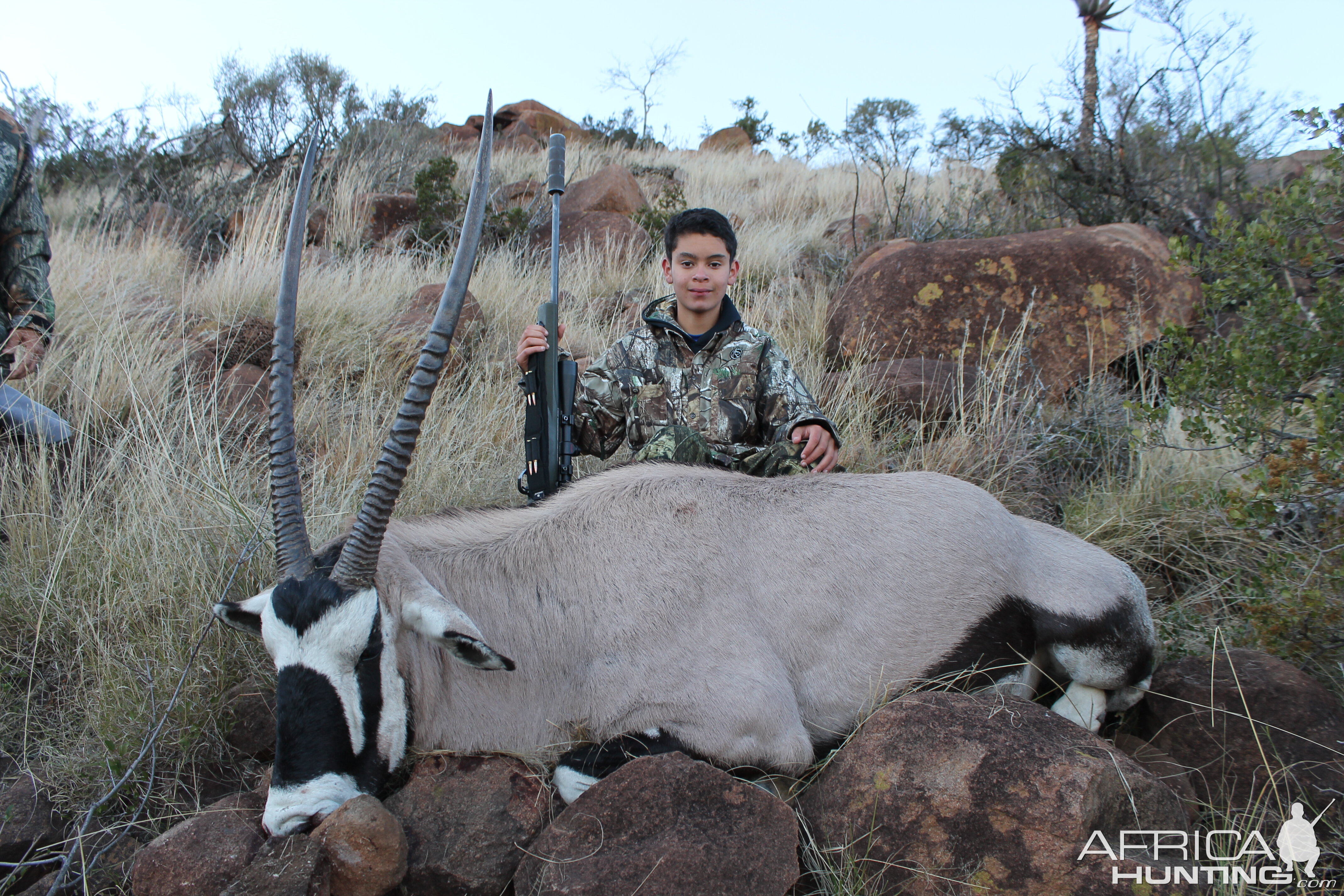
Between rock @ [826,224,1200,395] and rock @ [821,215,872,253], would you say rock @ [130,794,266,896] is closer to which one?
rock @ [826,224,1200,395]

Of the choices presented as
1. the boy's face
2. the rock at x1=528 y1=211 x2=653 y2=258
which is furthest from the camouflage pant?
the rock at x1=528 y1=211 x2=653 y2=258

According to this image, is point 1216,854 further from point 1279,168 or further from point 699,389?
point 1279,168

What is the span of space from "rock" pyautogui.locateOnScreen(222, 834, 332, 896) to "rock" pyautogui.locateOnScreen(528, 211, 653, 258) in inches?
338

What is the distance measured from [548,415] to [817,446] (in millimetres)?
1357

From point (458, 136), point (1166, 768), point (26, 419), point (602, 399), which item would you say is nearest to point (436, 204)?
point (26, 419)

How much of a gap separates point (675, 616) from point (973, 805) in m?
1.06

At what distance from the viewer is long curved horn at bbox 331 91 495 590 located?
92.4 inches

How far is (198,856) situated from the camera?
2285 millimetres

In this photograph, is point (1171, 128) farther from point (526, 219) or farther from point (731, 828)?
point (731, 828)

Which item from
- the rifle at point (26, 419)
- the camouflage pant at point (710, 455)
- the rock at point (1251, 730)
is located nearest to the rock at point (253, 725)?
the camouflage pant at point (710, 455)

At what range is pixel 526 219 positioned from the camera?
1122 centimetres

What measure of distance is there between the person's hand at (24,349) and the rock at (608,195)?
8.10 metres

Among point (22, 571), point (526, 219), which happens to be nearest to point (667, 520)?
point (22, 571)

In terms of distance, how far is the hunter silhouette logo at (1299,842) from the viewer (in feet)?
8.07
